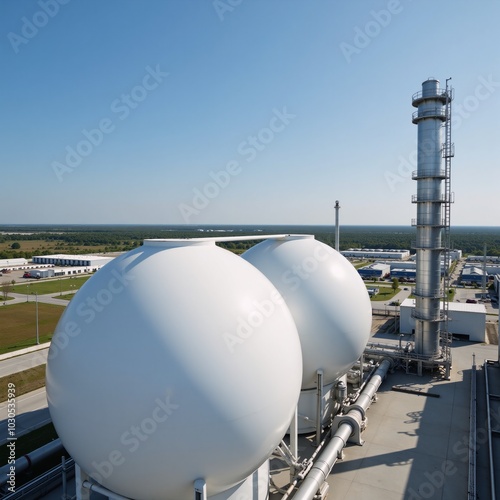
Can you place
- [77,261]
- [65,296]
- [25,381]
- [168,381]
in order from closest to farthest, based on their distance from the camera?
[168,381] → [25,381] → [65,296] → [77,261]

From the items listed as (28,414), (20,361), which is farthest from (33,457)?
(20,361)

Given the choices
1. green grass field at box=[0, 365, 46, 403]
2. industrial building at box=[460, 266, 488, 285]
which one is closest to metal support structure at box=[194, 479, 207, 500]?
green grass field at box=[0, 365, 46, 403]

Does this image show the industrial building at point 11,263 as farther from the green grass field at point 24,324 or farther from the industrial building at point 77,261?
the green grass field at point 24,324

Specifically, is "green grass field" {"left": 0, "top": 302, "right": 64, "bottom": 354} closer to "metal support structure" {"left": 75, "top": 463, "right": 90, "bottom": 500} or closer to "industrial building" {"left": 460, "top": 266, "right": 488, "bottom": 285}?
"metal support structure" {"left": 75, "top": 463, "right": 90, "bottom": 500}

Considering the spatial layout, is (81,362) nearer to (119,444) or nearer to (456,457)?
(119,444)

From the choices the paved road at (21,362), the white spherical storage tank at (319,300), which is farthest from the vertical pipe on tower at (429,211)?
the paved road at (21,362)

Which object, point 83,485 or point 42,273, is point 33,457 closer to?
point 83,485
